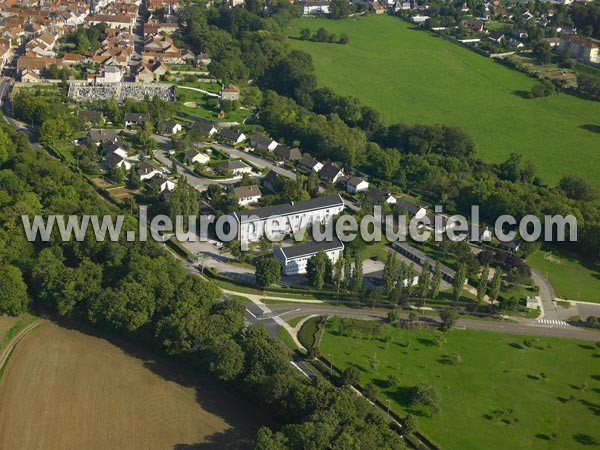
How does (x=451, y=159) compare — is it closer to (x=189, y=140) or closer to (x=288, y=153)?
(x=288, y=153)

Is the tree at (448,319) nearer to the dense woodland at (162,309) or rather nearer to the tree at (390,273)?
the tree at (390,273)

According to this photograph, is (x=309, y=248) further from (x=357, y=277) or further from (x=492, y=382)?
(x=492, y=382)

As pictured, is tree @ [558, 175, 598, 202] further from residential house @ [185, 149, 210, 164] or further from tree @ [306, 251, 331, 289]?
residential house @ [185, 149, 210, 164]

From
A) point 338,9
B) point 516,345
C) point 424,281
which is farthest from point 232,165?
point 338,9

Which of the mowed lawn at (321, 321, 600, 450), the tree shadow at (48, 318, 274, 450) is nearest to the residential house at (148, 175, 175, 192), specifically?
the tree shadow at (48, 318, 274, 450)

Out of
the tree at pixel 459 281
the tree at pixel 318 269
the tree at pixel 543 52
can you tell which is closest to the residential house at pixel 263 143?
the tree at pixel 318 269
